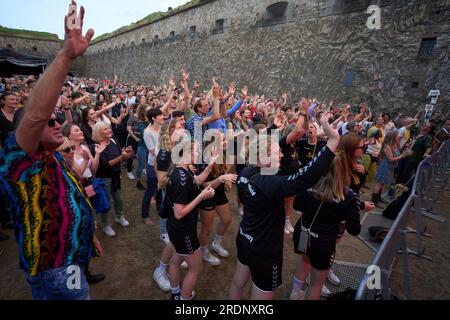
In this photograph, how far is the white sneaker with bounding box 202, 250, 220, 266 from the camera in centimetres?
396

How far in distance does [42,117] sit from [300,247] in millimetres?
2651

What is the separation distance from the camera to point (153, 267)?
385 centimetres

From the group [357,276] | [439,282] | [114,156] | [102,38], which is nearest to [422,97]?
[439,282]

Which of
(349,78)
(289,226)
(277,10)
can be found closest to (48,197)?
(289,226)

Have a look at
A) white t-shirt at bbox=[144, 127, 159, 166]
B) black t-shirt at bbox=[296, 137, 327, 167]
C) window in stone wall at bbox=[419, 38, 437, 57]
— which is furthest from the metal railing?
window in stone wall at bbox=[419, 38, 437, 57]

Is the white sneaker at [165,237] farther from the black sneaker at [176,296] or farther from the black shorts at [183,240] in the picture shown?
the black shorts at [183,240]

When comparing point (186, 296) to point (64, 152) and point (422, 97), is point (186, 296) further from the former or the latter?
point (422, 97)

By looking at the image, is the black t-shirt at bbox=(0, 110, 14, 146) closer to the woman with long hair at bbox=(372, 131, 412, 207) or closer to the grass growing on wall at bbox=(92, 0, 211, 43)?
the woman with long hair at bbox=(372, 131, 412, 207)

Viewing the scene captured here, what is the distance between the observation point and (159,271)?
3479mm

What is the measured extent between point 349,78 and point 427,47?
331 cm

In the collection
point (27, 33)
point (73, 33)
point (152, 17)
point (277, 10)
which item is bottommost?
point (73, 33)

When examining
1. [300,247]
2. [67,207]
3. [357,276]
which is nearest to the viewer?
[67,207]

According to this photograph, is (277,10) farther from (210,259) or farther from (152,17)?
(152,17)

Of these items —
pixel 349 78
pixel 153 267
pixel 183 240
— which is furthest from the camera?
pixel 349 78
